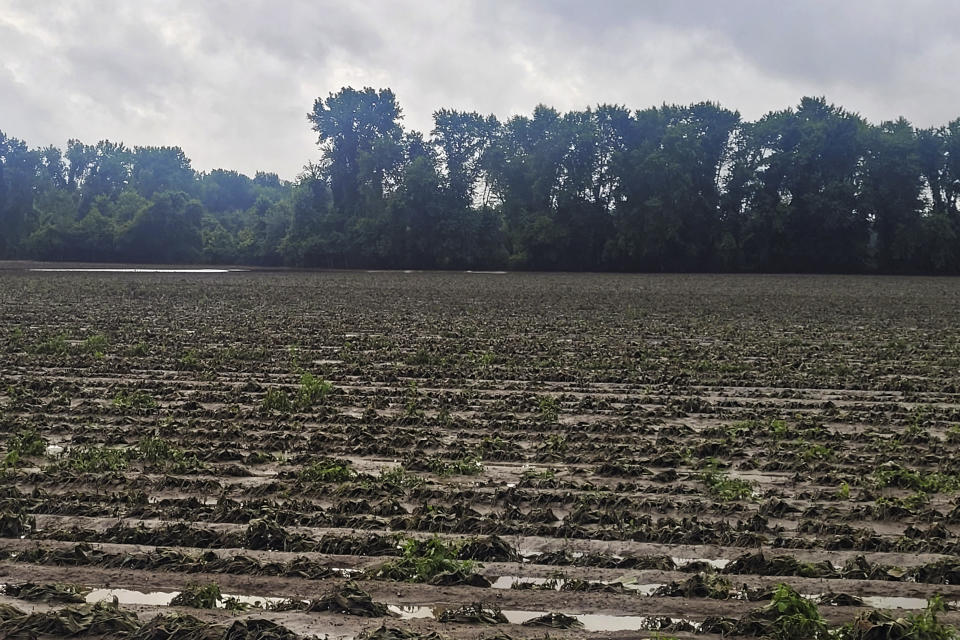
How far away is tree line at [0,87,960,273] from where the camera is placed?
69562mm

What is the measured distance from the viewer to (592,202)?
3031 inches

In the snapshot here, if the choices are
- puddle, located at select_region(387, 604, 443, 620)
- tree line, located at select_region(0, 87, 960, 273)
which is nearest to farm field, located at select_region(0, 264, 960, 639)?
puddle, located at select_region(387, 604, 443, 620)

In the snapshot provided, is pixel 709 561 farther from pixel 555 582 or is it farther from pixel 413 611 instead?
pixel 413 611

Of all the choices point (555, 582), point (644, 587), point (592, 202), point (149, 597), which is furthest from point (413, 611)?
point (592, 202)

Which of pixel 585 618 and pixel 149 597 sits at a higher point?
pixel 585 618

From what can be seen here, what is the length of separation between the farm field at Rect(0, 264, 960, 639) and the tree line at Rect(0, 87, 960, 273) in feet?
186

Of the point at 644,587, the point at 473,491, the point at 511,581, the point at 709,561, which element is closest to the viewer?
the point at 644,587

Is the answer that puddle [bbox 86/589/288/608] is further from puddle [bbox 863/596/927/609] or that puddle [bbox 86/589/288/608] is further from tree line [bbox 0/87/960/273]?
tree line [bbox 0/87/960/273]

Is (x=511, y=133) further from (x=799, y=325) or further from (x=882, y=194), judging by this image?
(x=799, y=325)

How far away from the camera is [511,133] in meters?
84.6

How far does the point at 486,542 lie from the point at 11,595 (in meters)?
3.05

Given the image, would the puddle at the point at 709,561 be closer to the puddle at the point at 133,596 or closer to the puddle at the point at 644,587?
the puddle at the point at 644,587

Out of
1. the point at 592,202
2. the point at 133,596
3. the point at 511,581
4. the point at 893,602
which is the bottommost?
the point at 133,596

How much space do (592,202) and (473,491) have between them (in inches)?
2816
